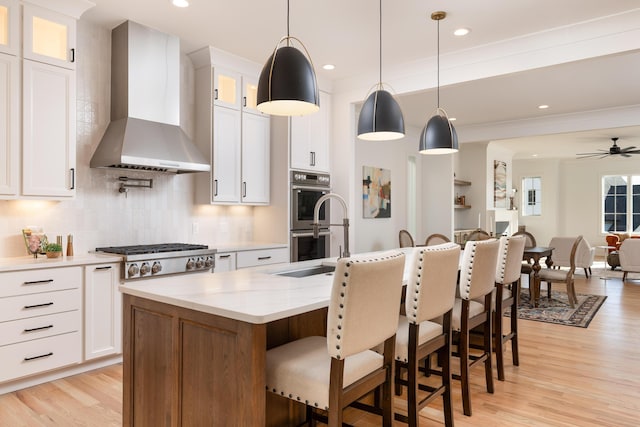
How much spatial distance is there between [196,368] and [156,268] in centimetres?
196

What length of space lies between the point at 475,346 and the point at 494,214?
647cm

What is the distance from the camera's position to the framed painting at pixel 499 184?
32.5 feet

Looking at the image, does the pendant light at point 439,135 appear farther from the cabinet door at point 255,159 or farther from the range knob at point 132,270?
the range knob at point 132,270

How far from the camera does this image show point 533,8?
11.5 ft

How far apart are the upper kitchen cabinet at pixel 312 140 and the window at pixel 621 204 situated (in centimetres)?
1033

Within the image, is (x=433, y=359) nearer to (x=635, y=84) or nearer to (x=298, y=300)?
(x=298, y=300)

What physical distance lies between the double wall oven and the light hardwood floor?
2.26 m

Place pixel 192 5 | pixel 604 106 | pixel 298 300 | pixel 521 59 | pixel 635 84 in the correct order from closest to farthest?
pixel 298 300
pixel 192 5
pixel 521 59
pixel 635 84
pixel 604 106

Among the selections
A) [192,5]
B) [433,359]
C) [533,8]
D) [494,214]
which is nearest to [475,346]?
[433,359]

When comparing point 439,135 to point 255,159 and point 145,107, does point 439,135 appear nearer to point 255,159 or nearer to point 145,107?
point 255,159

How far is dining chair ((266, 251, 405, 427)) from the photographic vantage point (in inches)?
65.0

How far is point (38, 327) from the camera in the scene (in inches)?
121

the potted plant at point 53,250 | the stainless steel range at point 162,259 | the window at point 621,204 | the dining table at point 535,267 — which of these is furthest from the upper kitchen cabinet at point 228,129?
the window at point 621,204

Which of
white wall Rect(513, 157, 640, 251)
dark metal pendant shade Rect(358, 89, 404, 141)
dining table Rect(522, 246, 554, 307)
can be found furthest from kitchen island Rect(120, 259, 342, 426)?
white wall Rect(513, 157, 640, 251)
